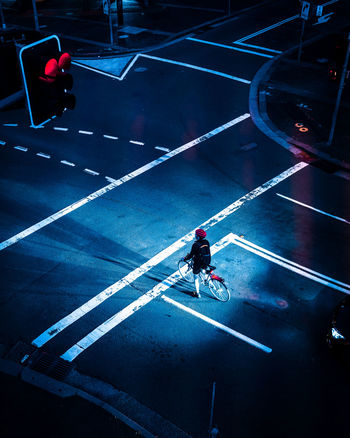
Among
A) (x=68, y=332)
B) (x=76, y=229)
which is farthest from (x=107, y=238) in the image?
(x=68, y=332)

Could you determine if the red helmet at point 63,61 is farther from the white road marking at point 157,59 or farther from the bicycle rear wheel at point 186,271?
the white road marking at point 157,59

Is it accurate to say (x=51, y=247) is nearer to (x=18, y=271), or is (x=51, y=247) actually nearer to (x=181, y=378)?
(x=18, y=271)

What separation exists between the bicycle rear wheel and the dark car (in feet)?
12.4

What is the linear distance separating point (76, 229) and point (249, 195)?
A: 5.77 metres

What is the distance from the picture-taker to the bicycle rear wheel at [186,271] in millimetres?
12664

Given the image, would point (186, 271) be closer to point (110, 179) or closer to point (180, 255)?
point (180, 255)

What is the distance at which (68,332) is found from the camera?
36.3 feet

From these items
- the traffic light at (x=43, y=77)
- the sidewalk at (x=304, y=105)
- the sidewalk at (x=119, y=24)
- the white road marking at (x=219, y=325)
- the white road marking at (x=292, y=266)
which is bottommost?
the white road marking at (x=219, y=325)

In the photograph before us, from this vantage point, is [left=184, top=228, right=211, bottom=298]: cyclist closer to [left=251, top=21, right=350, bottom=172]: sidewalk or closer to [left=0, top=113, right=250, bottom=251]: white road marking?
[left=0, top=113, right=250, bottom=251]: white road marking

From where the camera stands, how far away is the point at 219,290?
12.1m


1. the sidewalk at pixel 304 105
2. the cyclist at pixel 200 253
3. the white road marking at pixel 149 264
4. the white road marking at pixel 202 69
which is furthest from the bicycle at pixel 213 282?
the white road marking at pixel 202 69

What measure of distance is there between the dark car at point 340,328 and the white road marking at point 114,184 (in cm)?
860

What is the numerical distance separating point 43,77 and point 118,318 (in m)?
6.97

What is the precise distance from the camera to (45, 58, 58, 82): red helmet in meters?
5.77
